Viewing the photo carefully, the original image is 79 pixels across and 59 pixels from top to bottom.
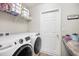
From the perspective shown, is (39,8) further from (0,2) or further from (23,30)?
(0,2)

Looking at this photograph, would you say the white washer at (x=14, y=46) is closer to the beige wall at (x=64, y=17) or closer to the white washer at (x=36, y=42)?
the white washer at (x=36, y=42)

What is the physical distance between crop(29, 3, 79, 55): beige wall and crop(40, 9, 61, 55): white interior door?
6cm

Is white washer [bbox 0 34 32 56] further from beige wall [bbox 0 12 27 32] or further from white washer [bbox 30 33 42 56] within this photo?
beige wall [bbox 0 12 27 32]

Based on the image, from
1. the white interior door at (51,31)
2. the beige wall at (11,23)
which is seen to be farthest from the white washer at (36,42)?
the beige wall at (11,23)

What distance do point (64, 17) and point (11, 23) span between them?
0.77 meters

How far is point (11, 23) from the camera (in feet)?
4.45

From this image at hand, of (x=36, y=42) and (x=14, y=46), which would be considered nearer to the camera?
(x=14, y=46)

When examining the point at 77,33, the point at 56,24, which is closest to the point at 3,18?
the point at 56,24

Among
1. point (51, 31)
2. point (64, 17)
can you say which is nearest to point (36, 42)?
point (51, 31)

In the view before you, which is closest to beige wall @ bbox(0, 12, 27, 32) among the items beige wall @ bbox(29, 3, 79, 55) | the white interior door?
beige wall @ bbox(29, 3, 79, 55)

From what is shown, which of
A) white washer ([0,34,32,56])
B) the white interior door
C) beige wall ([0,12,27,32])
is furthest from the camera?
the white interior door

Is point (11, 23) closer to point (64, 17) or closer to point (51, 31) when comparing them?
point (51, 31)

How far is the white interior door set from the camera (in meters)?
1.41

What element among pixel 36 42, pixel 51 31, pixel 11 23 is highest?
pixel 11 23
